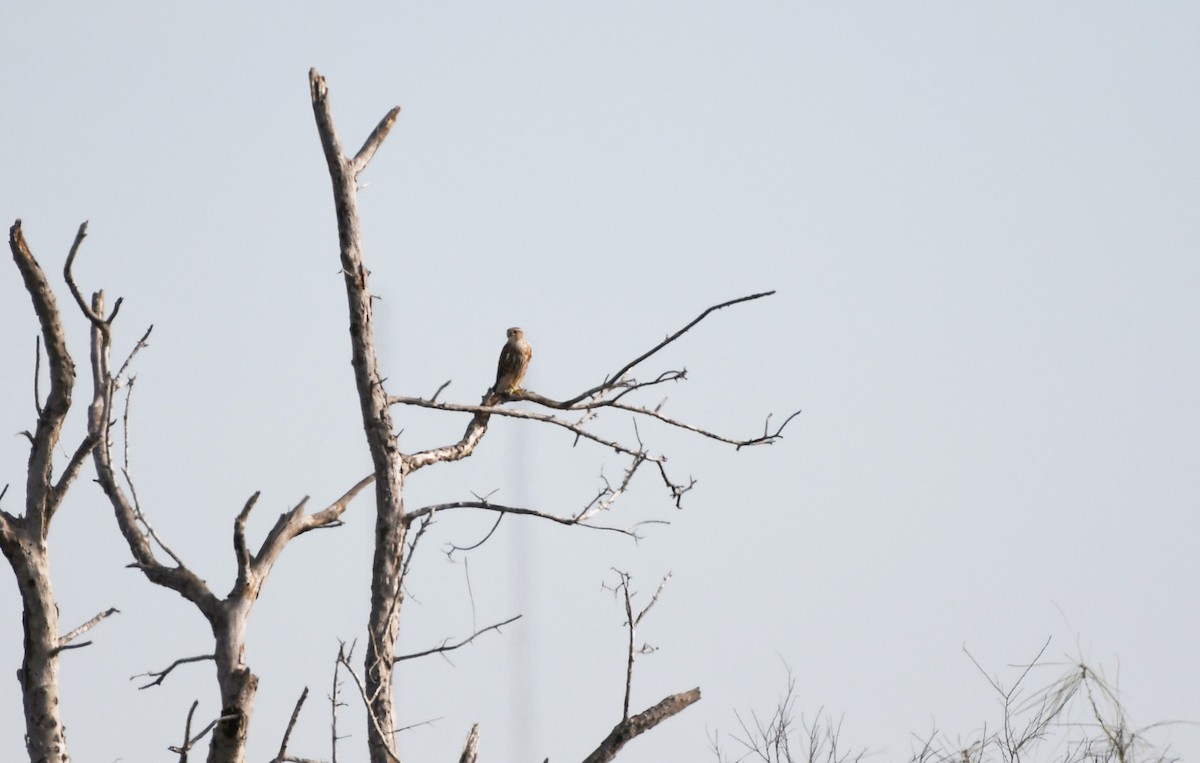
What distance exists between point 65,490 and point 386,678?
1532mm

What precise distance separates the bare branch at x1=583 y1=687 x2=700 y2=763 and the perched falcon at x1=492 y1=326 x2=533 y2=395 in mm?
3652

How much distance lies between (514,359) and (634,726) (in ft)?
13.7

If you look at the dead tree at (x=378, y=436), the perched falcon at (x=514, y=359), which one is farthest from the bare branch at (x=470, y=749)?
the perched falcon at (x=514, y=359)

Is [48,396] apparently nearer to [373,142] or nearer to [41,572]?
[41,572]

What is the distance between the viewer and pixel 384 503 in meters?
6.67

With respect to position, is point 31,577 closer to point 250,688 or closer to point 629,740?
point 250,688

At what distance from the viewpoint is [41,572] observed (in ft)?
21.5

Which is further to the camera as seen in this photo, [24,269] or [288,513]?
[288,513]

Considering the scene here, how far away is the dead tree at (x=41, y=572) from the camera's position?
645 centimetres

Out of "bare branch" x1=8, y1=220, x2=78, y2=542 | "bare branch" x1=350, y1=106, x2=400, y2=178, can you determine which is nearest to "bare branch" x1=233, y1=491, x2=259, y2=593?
"bare branch" x1=8, y1=220, x2=78, y2=542

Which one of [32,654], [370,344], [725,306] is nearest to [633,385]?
[725,306]

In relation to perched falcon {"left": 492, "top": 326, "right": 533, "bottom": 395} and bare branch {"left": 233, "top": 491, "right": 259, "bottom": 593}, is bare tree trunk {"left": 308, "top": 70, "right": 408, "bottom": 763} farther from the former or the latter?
perched falcon {"left": 492, "top": 326, "right": 533, "bottom": 395}

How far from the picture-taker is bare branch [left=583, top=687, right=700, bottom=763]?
5844 mm

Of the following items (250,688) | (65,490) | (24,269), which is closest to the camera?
(250,688)
